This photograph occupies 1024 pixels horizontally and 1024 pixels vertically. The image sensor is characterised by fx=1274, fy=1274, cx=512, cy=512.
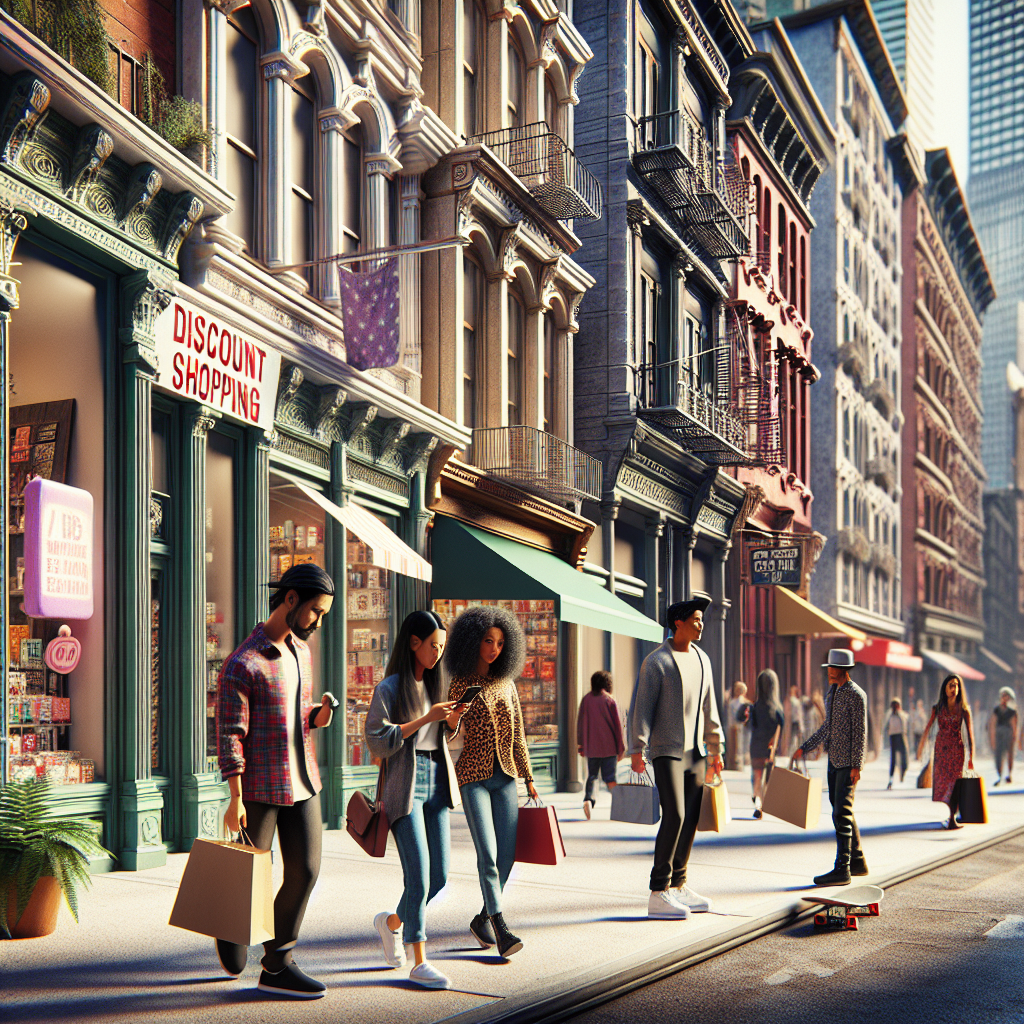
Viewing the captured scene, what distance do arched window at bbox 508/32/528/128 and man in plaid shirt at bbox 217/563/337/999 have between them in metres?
15.4

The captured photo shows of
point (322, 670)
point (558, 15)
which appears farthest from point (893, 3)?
point (322, 670)

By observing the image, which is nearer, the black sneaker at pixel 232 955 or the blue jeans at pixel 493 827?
the black sneaker at pixel 232 955

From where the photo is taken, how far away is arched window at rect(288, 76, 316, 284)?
46.8ft

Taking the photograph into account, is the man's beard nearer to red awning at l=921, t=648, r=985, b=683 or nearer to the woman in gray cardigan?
the woman in gray cardigan

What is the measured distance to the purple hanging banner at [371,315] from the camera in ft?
45.6

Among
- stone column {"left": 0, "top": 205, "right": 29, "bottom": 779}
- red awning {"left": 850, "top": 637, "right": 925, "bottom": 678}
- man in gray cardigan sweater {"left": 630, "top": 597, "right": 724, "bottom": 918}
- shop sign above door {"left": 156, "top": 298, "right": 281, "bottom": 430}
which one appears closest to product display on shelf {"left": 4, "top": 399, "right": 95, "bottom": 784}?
stone column {"left": 0, "top": 205, "right": 29, "bottom": 779}

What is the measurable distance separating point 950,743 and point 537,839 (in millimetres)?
9556

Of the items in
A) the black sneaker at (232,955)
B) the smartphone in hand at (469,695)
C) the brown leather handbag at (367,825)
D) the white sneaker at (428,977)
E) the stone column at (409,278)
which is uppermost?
the stone column at (409,278)

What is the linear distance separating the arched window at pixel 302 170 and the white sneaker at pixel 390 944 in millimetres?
8993

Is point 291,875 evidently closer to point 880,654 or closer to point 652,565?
point 652,565

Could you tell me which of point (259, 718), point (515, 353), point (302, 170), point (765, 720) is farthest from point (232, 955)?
point (515, 353)

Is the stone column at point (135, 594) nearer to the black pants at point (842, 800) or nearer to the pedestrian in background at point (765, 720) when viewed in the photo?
the black pants at point (842, 800)

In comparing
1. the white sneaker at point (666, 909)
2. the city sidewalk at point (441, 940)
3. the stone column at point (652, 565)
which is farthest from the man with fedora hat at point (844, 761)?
the stone column at point (652, 565)

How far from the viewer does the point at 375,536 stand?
14617 millimetres
